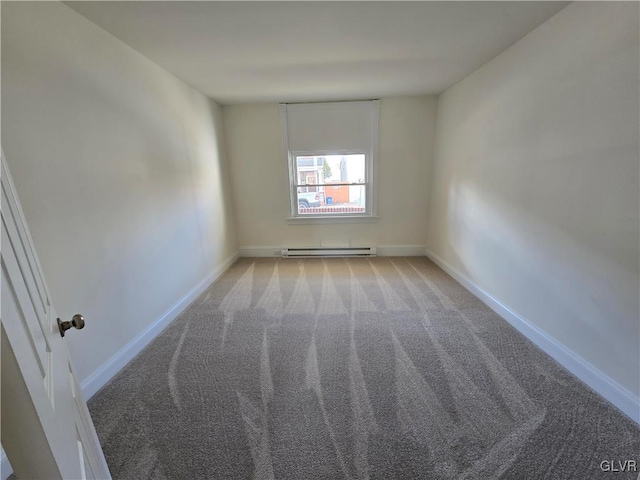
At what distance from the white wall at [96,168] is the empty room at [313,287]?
0.01m

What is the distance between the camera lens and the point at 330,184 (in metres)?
4.29

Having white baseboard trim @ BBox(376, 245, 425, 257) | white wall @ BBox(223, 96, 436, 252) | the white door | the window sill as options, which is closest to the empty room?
the white door

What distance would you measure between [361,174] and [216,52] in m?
2.51

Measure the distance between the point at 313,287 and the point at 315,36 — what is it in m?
2.42

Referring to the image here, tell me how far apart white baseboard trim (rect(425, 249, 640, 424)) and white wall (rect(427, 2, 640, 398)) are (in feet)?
0.12

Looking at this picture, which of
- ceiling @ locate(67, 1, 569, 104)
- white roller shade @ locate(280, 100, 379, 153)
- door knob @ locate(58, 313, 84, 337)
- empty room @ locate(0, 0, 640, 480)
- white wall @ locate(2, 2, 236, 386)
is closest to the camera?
door knob @ locate(58, 313, 84, 337)

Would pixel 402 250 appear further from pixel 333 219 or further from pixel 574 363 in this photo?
pixel 574 363

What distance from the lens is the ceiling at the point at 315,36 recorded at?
1.71 m

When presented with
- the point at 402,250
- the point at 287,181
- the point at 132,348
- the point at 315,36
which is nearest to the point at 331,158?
the point at 287,181

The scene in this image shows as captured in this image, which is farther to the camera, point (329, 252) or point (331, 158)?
point (329, 252)

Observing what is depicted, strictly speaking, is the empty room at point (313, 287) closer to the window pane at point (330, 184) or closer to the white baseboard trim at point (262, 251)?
the window pane at point (330, 184)

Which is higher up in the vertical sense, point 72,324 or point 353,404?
point 72,324

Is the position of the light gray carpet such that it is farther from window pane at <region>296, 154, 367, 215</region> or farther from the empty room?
window pane at <region>296, 154, 367, 215</region>

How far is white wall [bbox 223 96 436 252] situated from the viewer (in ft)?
13.1
